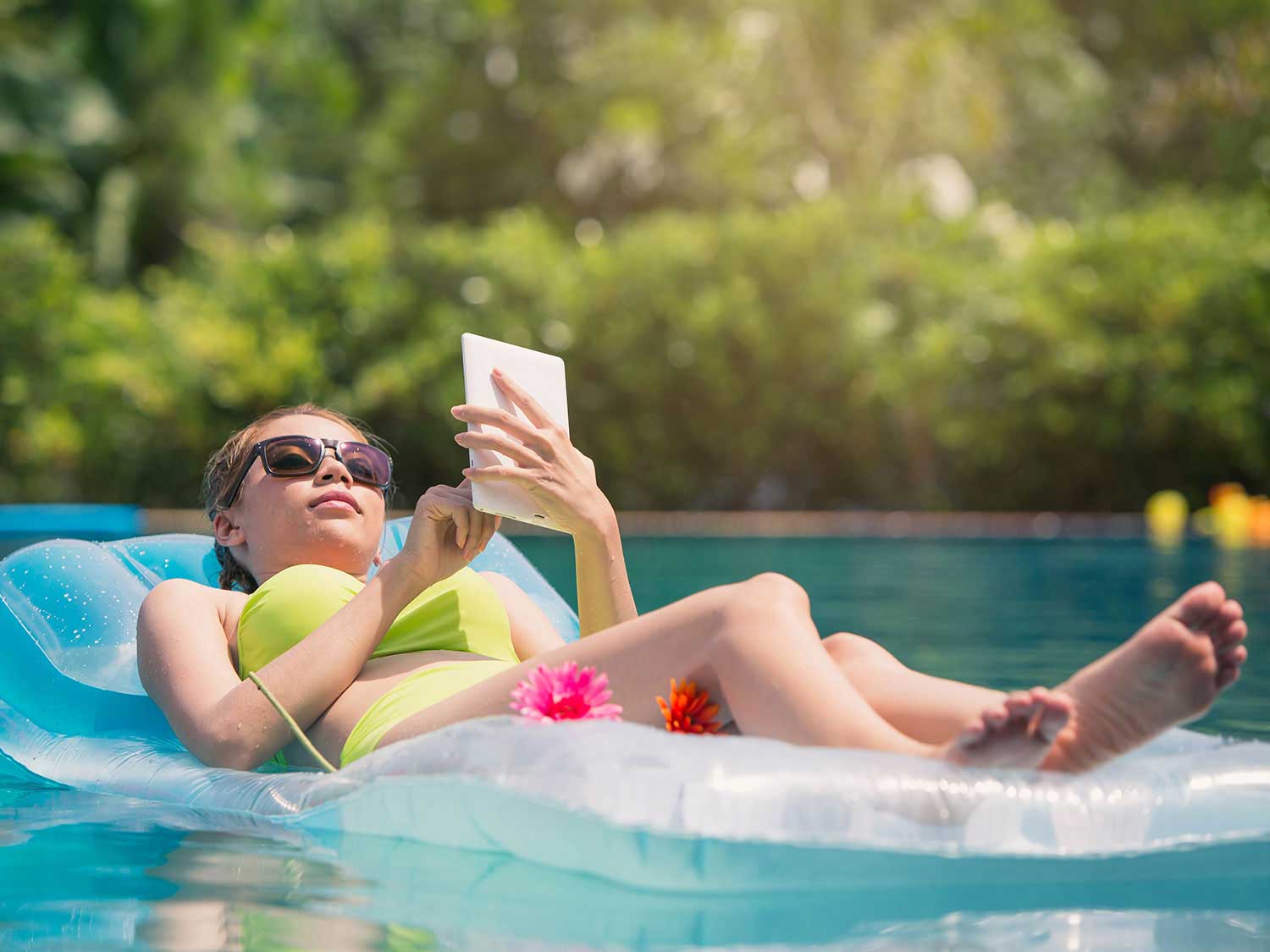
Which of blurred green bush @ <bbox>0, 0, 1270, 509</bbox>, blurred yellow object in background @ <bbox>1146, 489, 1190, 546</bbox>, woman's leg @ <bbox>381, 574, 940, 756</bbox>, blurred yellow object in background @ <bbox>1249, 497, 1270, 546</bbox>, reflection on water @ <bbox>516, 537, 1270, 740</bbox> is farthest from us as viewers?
blurred green bush @ <bbox>0, 0, 1270, 509</bbox>

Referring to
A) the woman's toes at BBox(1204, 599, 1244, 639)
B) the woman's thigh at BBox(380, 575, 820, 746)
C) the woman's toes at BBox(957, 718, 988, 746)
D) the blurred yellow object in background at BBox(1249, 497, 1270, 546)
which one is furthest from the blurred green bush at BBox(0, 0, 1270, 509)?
the woman's toes at BBox(1204, 599, 1244, 639)

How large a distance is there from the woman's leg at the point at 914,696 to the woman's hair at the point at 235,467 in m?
1.17

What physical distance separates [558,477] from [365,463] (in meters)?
0.50

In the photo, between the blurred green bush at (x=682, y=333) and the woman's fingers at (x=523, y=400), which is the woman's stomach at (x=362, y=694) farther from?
the blurred green bush at (x=682, y=333)

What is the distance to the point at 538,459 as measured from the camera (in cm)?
295

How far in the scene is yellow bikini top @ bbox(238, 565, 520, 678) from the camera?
10.1 ft

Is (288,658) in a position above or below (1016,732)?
above

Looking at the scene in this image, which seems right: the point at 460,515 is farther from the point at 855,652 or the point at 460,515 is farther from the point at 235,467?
the point at 855,652

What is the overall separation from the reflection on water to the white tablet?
2238 millimetres

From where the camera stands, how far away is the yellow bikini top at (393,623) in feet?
10.1

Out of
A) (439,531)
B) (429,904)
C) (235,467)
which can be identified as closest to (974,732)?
(429,904)

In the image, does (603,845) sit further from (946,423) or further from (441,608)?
(946,423)

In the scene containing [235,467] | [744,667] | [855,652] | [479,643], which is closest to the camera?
[744,667]

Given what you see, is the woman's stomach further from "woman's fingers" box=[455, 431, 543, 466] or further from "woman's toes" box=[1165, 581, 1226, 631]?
"woman's toes" box=[1165, 581, 1226, 631]
